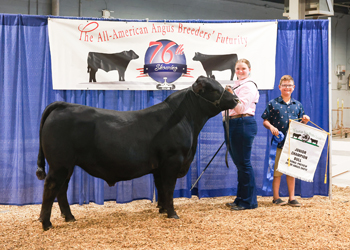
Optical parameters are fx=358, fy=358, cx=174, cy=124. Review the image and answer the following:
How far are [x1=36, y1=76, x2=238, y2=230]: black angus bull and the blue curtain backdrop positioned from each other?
0.82 m

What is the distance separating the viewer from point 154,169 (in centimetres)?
346

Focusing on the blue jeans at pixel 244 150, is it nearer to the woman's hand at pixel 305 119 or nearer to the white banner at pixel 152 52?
the woman's hand at pixel 305 119

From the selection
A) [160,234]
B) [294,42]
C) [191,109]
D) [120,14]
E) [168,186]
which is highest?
[120,14]

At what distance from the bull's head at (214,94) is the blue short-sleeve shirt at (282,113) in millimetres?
744

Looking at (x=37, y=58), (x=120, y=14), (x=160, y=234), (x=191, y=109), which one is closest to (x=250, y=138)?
(x=191, y=109)

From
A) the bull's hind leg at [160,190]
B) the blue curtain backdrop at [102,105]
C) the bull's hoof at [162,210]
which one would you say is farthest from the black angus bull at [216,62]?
the bull's hoof at [162,210]

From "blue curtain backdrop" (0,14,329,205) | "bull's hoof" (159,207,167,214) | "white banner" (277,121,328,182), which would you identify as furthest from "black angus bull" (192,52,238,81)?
"bull's hoof" (159,207,167,214)

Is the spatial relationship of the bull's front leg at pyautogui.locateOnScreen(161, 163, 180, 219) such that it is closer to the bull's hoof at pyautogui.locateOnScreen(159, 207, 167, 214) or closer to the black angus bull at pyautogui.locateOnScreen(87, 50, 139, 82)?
the bull's hoof at pyautogui.locateOnScreen(159, 207, 167, 214)

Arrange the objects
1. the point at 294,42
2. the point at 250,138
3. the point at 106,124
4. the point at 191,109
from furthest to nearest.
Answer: the point at 294,42 < the point at 250,138 < the point at 191,109 < the point at 106,124

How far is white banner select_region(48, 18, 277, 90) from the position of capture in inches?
164

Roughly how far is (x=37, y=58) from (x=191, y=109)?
6.48ft

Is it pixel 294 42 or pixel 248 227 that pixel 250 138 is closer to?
pixel 248 227

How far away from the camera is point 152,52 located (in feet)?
14.0

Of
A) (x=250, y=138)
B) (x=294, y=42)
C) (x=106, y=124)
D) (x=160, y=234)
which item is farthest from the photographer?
(x=294, y=42)
